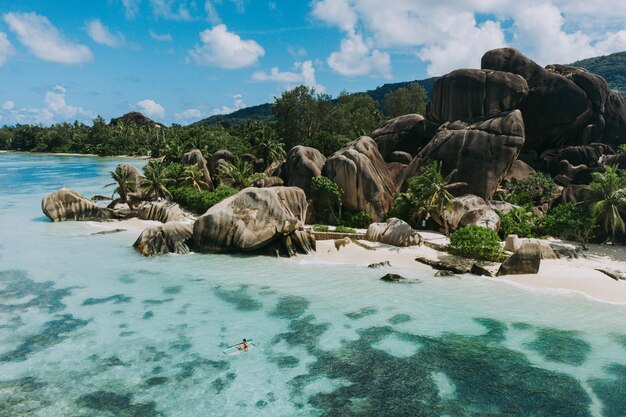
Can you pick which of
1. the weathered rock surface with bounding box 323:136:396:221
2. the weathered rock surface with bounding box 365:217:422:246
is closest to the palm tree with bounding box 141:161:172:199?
the weathered rock surface with bounding box 323:136:396:221

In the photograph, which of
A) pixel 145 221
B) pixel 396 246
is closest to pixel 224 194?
pixel 145 221

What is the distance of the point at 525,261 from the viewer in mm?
26562

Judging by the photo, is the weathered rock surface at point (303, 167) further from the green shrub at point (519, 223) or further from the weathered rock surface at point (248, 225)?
the green shrub at point (519, 223)

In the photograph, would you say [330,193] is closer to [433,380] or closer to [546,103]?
[433,380]

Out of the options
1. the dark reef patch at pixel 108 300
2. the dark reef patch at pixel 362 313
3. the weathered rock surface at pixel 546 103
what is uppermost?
the weathered rock surface at pixel 546 103

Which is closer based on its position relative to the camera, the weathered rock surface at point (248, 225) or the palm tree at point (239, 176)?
the weathered rock surface at point (248, 225)

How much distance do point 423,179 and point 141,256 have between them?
22.1 metres

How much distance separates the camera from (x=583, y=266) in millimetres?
27828

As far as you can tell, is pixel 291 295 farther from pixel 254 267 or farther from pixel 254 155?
pixel 254 155

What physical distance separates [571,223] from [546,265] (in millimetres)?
5154

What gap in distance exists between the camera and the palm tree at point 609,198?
2992 cm

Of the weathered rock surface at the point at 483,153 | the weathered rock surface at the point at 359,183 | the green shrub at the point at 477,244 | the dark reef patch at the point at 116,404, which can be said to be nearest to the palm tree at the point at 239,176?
the weathered rock surface at the point at 359,183

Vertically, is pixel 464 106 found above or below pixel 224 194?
above

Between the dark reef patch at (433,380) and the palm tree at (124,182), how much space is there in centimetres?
3298
